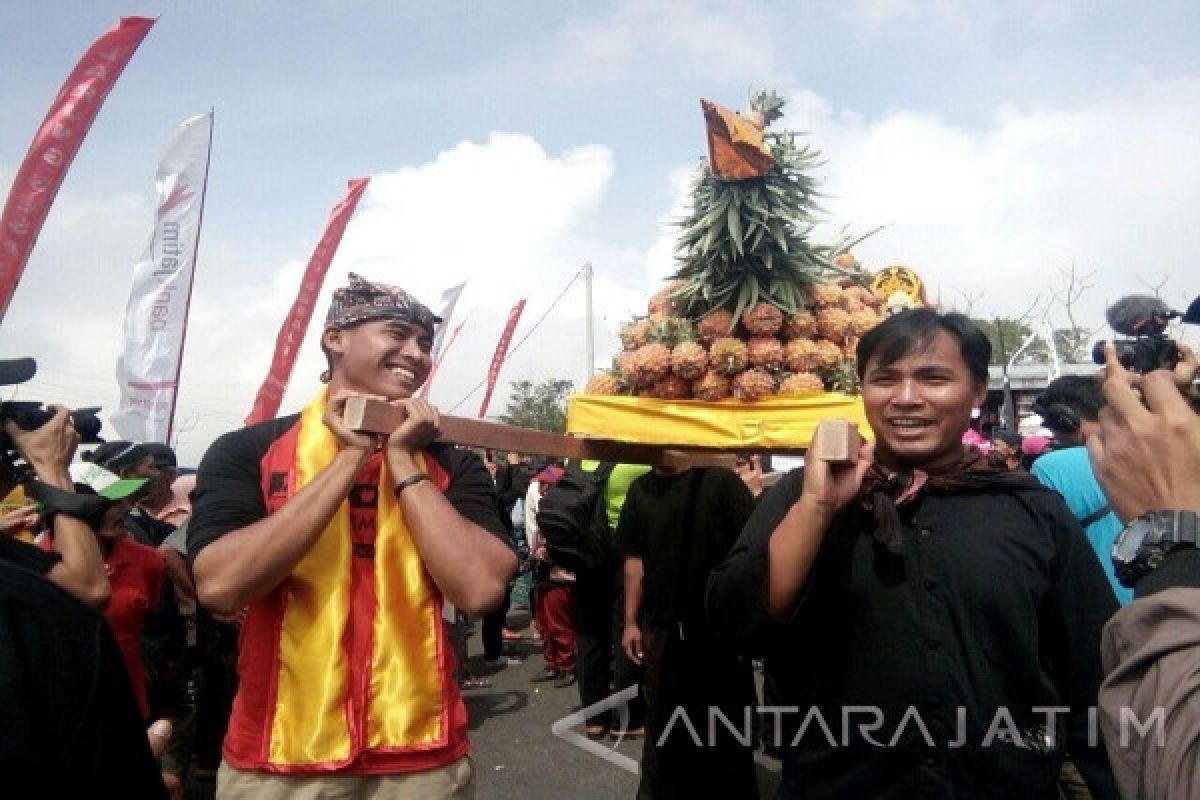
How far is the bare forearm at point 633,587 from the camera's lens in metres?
4.83

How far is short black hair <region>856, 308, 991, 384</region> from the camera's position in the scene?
2.28 metres

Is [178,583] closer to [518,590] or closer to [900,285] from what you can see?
[900,285]

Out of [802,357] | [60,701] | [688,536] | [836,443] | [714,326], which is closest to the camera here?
[60,701]

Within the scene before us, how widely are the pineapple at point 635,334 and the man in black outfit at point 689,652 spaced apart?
2.52 ft

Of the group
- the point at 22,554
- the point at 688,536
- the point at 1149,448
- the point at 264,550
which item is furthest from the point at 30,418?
the point at 688,536

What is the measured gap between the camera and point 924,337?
228 centimetres

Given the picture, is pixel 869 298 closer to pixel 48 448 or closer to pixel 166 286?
pixel 48 448

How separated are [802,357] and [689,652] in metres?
1.59

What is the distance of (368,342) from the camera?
→ 248 centimetres

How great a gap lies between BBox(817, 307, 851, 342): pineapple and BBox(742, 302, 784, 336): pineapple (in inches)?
9.6

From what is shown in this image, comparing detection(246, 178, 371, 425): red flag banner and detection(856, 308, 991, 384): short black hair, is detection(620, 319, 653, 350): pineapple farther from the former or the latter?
detection(246, 178, 371, 425): red flag banner

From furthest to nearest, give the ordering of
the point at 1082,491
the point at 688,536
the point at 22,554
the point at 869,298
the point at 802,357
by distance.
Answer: the point at 869,298, the point at 688,536, the point at 802,357, the point at 1082,491, the point at 22,554

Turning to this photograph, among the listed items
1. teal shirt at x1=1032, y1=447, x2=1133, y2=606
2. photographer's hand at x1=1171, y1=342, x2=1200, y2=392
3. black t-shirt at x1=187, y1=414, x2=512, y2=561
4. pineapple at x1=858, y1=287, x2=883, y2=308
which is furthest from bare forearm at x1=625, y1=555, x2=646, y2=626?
photographer's hand at x1=1171, y1=342, x2=1200, y2=392

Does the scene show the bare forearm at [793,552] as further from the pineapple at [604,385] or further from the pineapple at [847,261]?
the pineapple at [847,261]
